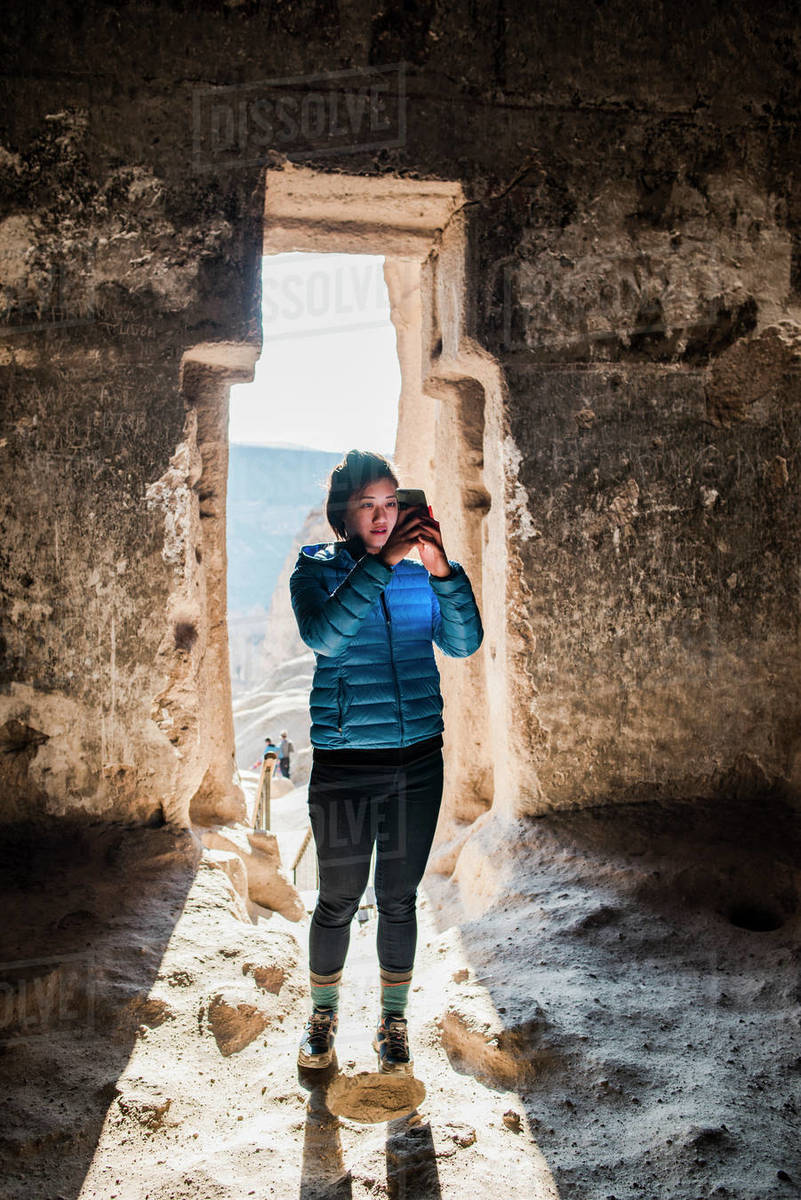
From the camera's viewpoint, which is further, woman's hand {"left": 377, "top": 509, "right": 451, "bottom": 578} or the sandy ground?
woman's hand {"left": 377, "top": 509, "right": 451, "bottom": 578}

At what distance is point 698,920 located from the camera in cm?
300

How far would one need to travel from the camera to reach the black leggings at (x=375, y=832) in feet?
6.90

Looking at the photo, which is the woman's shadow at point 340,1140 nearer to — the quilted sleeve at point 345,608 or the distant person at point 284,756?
the quilted sleeve at point 345,608

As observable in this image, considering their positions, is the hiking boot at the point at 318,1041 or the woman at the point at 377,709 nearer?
the woman at the point at 377,709

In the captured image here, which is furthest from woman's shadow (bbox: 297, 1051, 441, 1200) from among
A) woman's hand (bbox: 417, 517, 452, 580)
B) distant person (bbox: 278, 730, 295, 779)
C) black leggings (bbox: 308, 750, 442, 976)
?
distant person (bbox: 278, 730, 295, 779)

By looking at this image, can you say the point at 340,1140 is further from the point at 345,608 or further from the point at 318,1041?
→ the point at 345,608

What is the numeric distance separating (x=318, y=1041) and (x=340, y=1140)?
27 centimetres

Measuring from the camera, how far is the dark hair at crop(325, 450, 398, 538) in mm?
2162

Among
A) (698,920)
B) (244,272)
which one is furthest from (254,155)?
(698,920)

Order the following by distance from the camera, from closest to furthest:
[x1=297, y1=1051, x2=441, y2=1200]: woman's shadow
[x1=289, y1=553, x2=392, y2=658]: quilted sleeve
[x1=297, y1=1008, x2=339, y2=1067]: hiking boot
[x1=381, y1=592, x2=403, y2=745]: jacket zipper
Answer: [x1=297, y1=1051, x2=441, y2=1200]: woman's shadow < [x1=289, y1=553, x2=392, y2=658]: quilted sleeve < [x1=381, y1=592, x2=403, y2=745]: jacket zipper < [x1=297, y1=1008, x2=339, y2=1067]: hiking boot

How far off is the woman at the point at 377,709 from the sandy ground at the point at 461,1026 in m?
0.29

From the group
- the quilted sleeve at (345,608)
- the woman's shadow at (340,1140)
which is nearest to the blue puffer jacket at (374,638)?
the quilted sleeve at (345,608)

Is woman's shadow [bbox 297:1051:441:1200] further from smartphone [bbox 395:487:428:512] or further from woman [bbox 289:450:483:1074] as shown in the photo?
smartphone [bbox 395:487:428:512]

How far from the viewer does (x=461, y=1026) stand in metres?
2.49
